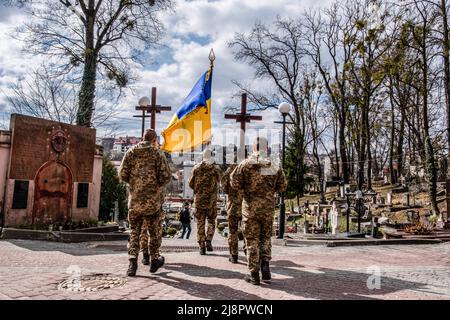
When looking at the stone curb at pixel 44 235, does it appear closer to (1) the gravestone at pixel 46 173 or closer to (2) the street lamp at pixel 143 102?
(1) the gravestone at pixel 46 173

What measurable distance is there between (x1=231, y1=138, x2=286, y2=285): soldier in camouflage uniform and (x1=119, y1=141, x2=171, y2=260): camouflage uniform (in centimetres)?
113

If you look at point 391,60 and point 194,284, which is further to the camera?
point 391,60

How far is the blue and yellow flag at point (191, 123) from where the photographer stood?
28.2 ft

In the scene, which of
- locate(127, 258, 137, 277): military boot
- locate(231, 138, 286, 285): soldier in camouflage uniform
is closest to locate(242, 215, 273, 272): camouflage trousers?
locate(231, 138, 286, 285): soldier in camouflage uniform

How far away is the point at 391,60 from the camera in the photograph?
2130 centimetres

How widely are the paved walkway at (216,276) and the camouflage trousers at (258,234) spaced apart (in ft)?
1.44

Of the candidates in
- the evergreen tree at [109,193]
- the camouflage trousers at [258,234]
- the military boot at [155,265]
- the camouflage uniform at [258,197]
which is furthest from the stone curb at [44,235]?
the evergreen tree at [109,193]

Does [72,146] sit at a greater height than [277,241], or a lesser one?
greater

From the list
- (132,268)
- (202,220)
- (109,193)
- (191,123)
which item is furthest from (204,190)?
(109,193)

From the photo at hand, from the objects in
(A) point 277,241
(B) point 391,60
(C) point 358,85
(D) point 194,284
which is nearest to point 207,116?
(A) point 277,241

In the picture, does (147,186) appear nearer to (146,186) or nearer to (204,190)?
(146,186)

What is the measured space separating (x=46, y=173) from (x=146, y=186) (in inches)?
275

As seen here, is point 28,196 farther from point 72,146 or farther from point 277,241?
point 277,241
